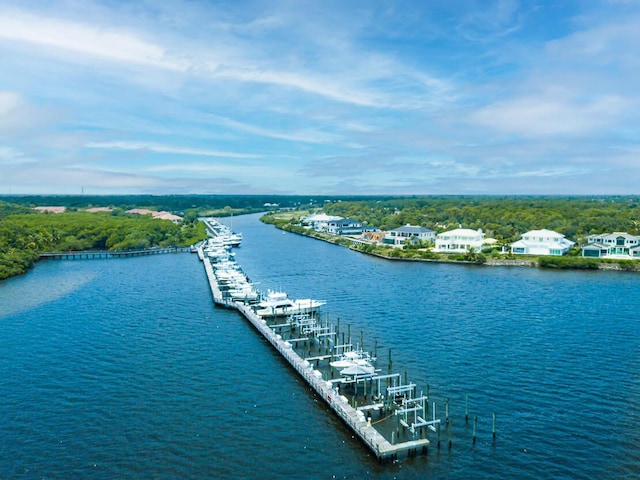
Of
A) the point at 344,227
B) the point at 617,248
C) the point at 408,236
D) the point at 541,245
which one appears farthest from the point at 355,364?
the point at 344,227

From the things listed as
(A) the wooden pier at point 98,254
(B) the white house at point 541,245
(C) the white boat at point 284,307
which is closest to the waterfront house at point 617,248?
(B) the white house at point 541,245

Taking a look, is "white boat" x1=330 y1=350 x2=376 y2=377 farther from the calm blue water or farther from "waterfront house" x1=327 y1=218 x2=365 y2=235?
"waterfront house" x1=327 y1=218 x2=365 y2=235

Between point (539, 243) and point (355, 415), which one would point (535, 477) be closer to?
point (355, 415)

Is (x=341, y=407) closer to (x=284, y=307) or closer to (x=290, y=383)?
(x=290, y=383)

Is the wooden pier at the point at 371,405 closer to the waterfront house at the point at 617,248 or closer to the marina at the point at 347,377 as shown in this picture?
the marina at the point at 347,377

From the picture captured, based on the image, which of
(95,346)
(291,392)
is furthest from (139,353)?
(291,392)

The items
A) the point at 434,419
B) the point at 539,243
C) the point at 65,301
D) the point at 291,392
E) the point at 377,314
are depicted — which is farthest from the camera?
the point at 539,243
